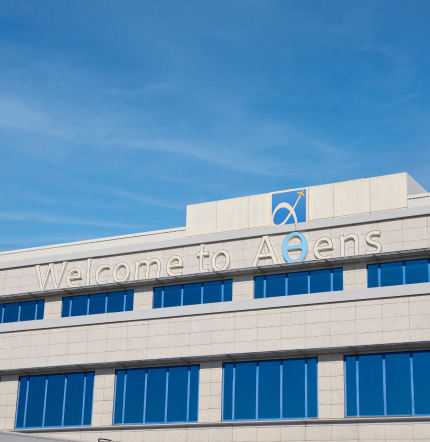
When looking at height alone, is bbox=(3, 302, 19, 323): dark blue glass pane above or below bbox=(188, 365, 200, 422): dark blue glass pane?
above

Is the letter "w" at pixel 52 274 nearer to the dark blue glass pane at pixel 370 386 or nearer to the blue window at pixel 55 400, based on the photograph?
the blue window at pixel 55 400

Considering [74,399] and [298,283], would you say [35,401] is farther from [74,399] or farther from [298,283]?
[298,283]

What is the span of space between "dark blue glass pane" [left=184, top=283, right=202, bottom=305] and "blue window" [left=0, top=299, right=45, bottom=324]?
11296 mm

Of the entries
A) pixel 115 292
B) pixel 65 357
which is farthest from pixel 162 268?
pixel 65 357

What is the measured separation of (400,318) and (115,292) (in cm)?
1968

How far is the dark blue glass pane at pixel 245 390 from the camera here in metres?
45.3

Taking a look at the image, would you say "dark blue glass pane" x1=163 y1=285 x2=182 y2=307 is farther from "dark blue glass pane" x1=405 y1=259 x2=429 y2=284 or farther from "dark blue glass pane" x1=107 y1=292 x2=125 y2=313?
"dark blue glass pane" x1=405 y1=259 x2=429 y2=284

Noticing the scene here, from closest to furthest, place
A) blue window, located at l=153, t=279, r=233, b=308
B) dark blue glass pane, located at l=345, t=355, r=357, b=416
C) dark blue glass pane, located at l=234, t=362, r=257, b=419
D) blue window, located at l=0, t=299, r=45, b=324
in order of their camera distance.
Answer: dark blue glass pane, located at l=345, t=355, r=357, b=416
dark blue glass pane, located at l=234, t=362, r=257, b=419
blue window, located at l=153, t=279, r=233, b=308
blue window, located at l=0, t=299, r=45, b=324

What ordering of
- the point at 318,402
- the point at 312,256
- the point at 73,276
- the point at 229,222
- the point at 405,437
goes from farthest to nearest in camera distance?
the point at 73,276 < the point at 229,222 < the point at 312,256 < the point at 318,402 < the point at 405,437

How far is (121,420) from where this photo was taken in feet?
159

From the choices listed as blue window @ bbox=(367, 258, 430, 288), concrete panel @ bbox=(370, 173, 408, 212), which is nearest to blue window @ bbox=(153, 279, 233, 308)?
blue window @ bbox=(367, 258, 430, 288)

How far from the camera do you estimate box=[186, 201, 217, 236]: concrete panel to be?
50.6 m

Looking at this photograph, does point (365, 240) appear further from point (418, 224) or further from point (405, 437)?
point (405, 437)

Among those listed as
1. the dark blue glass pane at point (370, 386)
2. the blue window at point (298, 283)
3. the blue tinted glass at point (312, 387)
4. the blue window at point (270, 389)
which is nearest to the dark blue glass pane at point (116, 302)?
the blue window at point (270, 389)
